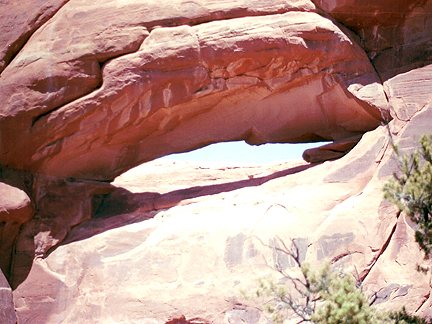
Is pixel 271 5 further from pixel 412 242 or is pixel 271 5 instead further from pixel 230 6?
pixel 412 242

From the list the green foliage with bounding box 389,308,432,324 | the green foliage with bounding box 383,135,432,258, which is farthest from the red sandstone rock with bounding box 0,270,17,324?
the green foliage with bounding box 383,135,432,258

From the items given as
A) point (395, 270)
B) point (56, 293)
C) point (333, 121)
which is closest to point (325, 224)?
point (395, 270)

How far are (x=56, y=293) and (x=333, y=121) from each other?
400cm

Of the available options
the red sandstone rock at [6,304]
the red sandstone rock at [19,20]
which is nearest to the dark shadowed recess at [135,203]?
the red sandstone rock at [6,304]

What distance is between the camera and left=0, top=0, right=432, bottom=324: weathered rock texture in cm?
604

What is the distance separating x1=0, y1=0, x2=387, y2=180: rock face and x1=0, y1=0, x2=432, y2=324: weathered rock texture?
17mm

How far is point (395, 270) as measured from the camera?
5.65 m

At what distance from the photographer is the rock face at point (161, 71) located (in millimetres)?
6496

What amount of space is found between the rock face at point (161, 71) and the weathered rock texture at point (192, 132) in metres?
0.02

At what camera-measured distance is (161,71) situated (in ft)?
21.4

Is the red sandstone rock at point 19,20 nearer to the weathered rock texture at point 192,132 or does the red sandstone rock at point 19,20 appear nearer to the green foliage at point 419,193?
the weathered rock texture at point 192,132

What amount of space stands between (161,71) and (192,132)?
103cm

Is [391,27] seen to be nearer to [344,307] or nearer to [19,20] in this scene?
[344,307]

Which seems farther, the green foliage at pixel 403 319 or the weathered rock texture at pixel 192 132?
the weathered rock texture at pixel 192 132
